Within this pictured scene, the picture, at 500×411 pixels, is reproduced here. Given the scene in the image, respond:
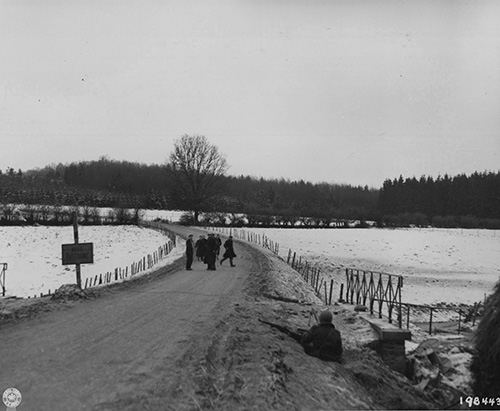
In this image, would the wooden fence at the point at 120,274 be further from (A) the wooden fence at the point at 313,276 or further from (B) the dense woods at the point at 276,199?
(B) the dense woods at the point at 276,199

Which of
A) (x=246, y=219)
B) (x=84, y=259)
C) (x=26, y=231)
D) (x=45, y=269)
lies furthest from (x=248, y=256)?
(x=246, y=219)

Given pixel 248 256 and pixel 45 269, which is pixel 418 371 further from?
pixel 45 269

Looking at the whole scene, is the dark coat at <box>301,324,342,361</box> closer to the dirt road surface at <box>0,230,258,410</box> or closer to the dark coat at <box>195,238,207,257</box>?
the dirt road surface at <box>0,230,258,410</box>

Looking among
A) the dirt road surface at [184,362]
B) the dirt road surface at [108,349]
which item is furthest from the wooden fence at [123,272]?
the dirt road surface at [184,362]

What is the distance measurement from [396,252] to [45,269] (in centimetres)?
3141

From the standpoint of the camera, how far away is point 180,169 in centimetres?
8100

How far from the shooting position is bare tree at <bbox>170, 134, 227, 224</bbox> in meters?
79.4

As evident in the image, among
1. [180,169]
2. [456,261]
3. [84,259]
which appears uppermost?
[180,169]

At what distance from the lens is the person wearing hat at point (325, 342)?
8797 millimetres

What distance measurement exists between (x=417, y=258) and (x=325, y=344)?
37.7m

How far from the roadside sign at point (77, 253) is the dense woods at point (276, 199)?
5567cm

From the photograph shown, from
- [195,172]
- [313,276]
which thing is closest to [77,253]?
[313,276]

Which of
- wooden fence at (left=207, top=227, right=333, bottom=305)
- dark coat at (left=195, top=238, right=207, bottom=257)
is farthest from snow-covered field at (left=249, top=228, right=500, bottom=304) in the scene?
dark coat at (left=195, top=238, right=207, bottom=257)

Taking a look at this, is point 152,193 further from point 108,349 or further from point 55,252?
point 108,349
